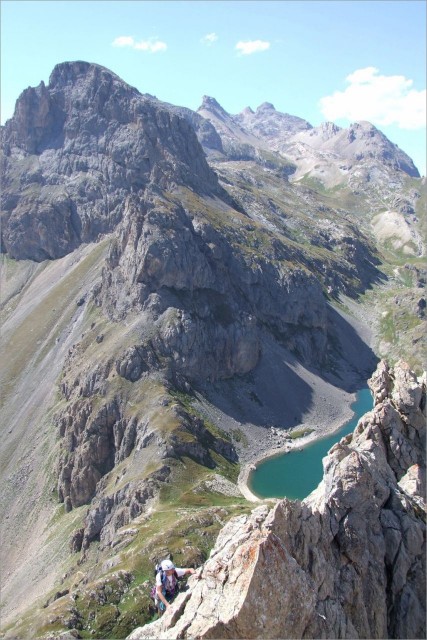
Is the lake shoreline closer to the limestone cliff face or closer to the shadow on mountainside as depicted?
the shadow on mountainside

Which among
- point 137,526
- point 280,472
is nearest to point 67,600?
point 137,526

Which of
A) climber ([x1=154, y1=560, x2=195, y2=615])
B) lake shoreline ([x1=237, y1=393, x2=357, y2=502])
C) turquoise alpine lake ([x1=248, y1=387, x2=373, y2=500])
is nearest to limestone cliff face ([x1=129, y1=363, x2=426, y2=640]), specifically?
climber ([x1=154, y1=560, x2=195, y2=615])

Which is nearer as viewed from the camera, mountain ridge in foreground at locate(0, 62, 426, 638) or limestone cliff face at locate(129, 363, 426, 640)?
limestone cliff face at locate(129, 363, 426, 640)

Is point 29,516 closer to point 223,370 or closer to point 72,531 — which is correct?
point 72,531

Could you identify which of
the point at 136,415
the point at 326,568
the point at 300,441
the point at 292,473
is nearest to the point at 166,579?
the point at 326,568

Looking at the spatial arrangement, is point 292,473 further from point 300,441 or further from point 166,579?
point 166,579

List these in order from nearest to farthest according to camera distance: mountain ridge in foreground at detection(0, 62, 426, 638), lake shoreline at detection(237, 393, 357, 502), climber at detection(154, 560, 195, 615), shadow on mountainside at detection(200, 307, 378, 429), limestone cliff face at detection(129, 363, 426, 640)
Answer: limestone cliff face at detection(129, 363, 426, 640)
climber at detection(154, 560, 195, 615)
mountain ridge in foreground at detection(0, 62, 426, 638)
lake shoreline at detection(237, 393, 357, 502)
shadow on mountainside at detection(200, 307, 378, 429)

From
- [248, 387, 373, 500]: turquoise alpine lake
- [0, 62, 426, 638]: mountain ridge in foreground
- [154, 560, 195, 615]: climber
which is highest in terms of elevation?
[154, 560, 195, 615]: climber

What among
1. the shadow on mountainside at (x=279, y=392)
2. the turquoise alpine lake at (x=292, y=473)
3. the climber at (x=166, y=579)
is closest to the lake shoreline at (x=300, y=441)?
the turquoise alpine lake at (x=292, y=473)
